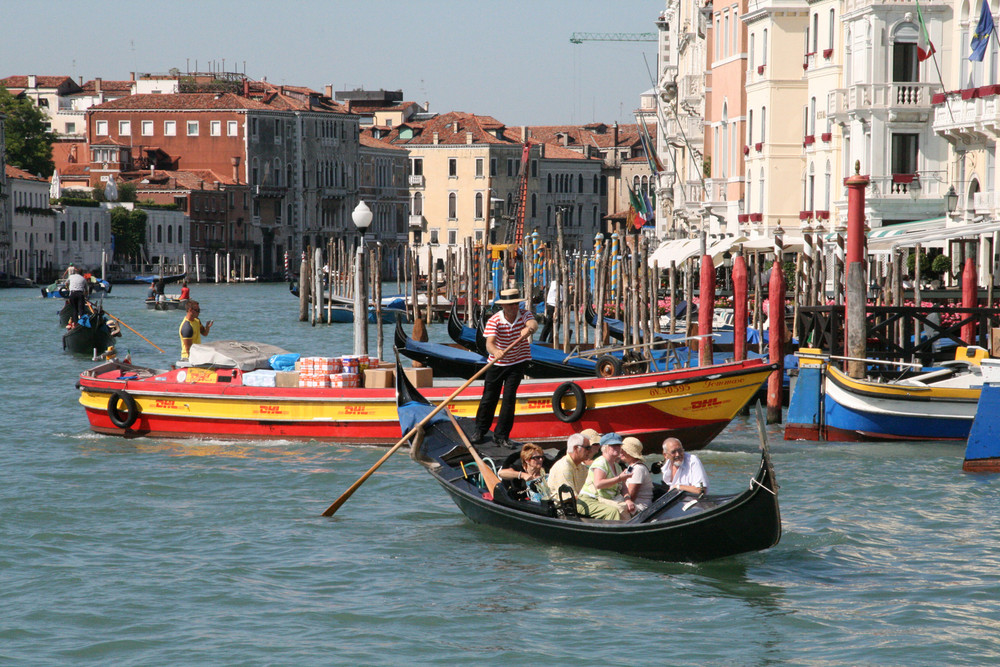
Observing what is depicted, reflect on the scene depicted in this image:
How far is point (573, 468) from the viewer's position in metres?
8.70

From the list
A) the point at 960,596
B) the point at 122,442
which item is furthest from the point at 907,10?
the point at 960,596

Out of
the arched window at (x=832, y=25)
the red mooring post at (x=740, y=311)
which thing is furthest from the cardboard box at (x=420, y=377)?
the arched window at (x=832, y=25)

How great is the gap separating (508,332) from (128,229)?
55886 mm

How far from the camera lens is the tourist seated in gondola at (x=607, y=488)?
8352 mm

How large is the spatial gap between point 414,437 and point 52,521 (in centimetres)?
238

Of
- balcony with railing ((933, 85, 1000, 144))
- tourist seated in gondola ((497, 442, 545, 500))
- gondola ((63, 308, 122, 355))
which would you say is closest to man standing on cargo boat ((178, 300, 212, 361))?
tourist seated in gondola ((497, 442, 545, 500))

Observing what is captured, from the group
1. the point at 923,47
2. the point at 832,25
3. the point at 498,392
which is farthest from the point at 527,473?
the point at 832,25

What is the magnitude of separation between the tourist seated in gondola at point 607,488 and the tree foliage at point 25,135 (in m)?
59.6

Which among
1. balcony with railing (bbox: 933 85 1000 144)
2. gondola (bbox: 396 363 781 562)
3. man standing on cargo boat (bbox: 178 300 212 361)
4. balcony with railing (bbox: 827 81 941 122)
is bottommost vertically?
gondola (bbox: 396 363 781 562)

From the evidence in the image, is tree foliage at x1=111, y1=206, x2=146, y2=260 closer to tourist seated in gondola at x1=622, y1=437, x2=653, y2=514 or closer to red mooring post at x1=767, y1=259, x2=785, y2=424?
red mooring post at x1=767, y1=259, x2=785, y2=424

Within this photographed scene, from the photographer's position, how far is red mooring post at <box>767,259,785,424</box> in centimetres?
1387

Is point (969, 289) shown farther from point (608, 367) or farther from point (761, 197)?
point (761, 197)

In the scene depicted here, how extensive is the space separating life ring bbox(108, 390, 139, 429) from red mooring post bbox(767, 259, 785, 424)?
5.52m

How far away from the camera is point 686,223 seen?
127 ft
